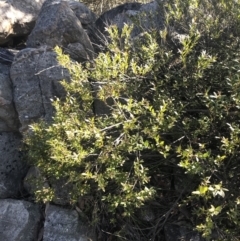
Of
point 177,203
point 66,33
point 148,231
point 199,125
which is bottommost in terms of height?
point 148,231

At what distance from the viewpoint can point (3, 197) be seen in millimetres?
3402

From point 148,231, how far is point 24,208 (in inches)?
36.0

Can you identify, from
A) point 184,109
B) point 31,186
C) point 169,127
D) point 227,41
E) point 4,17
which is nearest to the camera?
point 169,127

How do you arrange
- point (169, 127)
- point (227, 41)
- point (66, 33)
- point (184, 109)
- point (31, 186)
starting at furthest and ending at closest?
point (66, 33), point (31, 186), point (227, 41), point (184, 109), point (169, 127)

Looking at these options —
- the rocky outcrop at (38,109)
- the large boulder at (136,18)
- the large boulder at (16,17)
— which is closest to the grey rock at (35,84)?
the rocky outcrop at (38,109)

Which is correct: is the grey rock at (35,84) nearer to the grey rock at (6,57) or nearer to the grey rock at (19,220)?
the grey rock at (6,57)

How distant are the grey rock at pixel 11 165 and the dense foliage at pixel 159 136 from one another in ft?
1.58

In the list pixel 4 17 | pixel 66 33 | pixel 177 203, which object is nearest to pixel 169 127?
pixel 177 203

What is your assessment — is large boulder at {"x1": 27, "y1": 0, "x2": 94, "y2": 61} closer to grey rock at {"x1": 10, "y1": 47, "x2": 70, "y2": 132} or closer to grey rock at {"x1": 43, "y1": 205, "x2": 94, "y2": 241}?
grey rock at {"x1": 10, "y1": 47, "x2": 70, "y2": 132}

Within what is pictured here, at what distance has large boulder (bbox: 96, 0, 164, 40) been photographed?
143 inches

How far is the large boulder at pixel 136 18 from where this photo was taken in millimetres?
3621

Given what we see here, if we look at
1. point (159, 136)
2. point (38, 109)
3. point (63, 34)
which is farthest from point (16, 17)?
point (159, 136)

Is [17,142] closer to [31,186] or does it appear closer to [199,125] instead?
[31,186]

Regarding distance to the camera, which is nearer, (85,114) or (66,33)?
(85,114)
